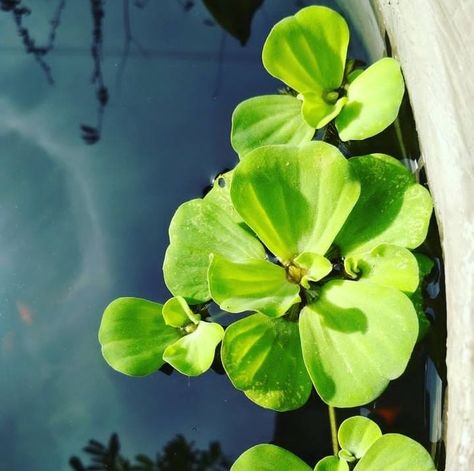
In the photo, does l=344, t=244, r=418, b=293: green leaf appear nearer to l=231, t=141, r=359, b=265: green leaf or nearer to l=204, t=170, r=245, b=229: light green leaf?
l=231, t=141, r=359, b=265: green leaf

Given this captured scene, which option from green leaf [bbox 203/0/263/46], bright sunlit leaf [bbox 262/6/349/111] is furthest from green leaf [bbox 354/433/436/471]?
green leaf [bbox 203/0/263/46]

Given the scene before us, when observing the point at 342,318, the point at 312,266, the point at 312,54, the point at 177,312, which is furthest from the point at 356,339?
the point at 312,54

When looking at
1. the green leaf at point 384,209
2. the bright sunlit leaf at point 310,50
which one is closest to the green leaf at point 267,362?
the green leaf at point 384,209

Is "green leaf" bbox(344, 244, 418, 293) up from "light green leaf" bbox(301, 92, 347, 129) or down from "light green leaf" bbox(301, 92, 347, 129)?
down

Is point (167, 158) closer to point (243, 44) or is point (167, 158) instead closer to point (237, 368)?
point (243, 44)

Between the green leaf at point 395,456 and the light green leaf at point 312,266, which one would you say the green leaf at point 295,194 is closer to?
the light green leaf at point 312,266

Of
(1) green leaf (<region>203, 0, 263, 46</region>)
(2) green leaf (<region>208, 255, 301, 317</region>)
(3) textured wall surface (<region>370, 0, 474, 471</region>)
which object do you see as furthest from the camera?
(1) green leaf (<region>203, 0, 263, 46</region>)
